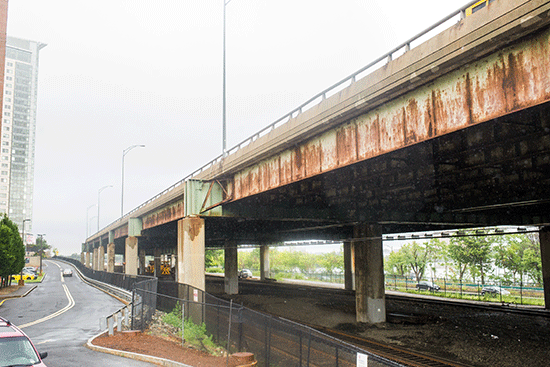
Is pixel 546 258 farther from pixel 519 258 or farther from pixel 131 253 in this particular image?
pixel 131 253

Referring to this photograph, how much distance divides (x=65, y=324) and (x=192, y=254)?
7513 mm

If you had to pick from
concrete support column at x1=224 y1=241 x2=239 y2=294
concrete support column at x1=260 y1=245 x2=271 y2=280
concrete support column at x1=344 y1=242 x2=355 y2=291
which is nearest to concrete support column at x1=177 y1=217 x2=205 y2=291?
concrete support column at x1=224 y1=241 x2=239 y2=294

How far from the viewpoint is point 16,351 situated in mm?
10289

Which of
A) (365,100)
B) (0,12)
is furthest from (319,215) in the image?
(0,12)

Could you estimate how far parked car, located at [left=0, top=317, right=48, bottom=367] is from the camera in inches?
395

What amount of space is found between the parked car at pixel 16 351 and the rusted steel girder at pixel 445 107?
10357 mm

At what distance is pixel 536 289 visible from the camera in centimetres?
5397

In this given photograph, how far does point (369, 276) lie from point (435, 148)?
565 inches

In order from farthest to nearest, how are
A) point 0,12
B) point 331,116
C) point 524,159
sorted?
point 0,12 < point 524,159 < point 331,116

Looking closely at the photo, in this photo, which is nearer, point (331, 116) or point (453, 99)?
point (453, 99)

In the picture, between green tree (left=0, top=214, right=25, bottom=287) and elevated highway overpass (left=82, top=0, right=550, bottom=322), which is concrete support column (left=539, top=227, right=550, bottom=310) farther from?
green tree (left=0, top=214, right=25, bottom=287)

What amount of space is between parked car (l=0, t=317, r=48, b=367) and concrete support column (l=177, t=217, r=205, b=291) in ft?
52.9

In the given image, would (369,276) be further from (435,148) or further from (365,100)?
(365,100)

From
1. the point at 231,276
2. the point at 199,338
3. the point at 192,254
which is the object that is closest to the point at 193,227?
the point at 192,254
